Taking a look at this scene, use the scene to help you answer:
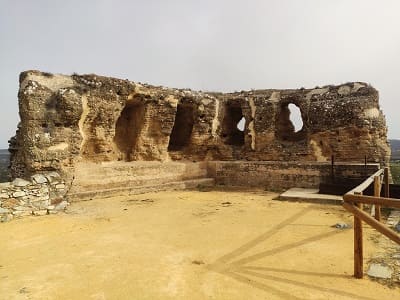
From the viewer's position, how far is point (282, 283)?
167 inches

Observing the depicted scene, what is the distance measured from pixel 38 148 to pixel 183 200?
5.23m

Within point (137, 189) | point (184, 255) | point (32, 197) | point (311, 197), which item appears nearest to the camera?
point (184, 255)

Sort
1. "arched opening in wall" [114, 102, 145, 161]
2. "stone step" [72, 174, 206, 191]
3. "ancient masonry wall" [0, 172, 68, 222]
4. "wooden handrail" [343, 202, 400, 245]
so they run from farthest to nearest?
"arched opening in wall" [114, 102, 145, 161] < "stone step" [72, 174, 206, 191] < "ancient masonry wall" [0, 172, 68, 222] < "wooden handrail" [343, 202, 400, 245]

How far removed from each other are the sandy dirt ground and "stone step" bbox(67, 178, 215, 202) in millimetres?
1695

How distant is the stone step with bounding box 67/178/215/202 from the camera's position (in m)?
11.0

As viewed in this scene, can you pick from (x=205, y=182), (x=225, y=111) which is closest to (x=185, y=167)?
(x=205, y=182)

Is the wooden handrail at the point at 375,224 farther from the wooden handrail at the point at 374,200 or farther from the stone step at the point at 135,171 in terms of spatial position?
the stone step at the point at 135,171

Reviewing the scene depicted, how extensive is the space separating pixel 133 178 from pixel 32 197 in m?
5.06

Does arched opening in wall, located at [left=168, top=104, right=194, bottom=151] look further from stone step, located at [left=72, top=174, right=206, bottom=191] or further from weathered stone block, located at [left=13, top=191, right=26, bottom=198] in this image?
weathered stone block, located at [left=13, top=191, right=26, bottom=198]

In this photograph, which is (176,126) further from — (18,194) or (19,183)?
(18,194)

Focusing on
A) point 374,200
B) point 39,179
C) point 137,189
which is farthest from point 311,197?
point 39,179

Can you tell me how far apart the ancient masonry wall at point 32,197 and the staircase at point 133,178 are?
1597 millimetres

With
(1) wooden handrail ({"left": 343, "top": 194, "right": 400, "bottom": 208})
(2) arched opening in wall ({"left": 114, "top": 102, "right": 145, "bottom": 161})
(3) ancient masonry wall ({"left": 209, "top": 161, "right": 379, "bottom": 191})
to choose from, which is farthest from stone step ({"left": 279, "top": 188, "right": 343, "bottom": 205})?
(2) arched opening in wall ({"left": 114, "top": 102, "right": 145, "bottom": 161})

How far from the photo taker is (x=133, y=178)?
13188 millimetres
